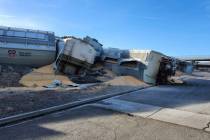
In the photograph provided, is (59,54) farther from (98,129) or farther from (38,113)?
(98,129)

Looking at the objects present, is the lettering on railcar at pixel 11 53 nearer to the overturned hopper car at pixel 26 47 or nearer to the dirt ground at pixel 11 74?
the overturned hopper car at pixel 26 47

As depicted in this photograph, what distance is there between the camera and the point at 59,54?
58.7 feet

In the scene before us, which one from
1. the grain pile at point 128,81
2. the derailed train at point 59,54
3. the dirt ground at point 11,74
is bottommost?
the grain pile at point 128,81

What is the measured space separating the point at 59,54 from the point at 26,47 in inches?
105

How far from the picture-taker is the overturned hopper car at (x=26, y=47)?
1692cm

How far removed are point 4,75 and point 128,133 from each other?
1228 cm

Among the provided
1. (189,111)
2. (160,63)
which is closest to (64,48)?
(160,63)

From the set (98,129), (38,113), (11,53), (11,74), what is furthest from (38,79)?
(98,129)

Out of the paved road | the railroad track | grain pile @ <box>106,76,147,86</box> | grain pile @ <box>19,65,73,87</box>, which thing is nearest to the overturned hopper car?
grain pile @ <box>19,65,73,87</box>

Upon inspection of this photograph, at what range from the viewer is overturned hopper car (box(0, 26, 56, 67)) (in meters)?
16.9

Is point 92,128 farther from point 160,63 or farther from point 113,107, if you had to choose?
point 160,63

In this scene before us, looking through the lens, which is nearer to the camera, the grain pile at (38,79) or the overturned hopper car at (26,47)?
the grain pile at (38,79)

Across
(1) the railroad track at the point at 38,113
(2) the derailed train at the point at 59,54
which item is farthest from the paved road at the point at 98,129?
(2) the derailed train at the point at 59,54

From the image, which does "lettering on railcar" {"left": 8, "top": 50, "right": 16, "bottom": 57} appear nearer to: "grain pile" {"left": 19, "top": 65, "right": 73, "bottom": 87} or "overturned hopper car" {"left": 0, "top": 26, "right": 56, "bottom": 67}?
"overturned hopper car" {"left": 0, "top": 26, "right": 56, "bottom": 67}
